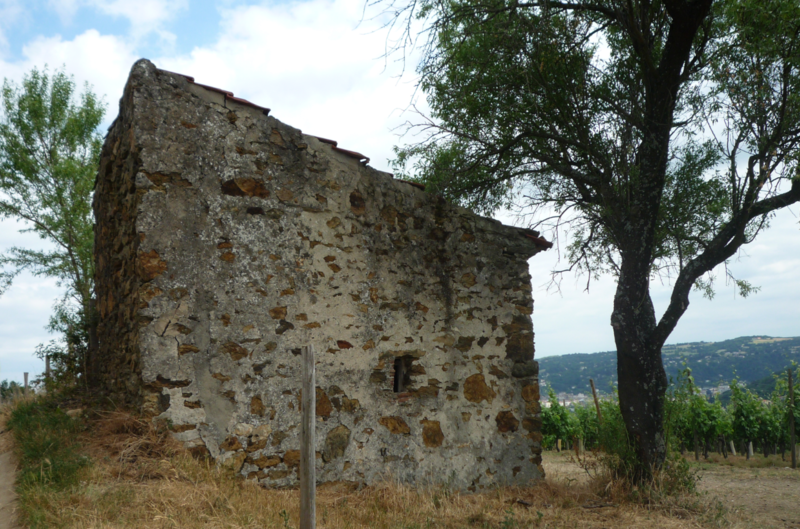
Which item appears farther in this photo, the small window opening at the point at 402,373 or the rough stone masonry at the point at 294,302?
the small window opening at the point at 402,373

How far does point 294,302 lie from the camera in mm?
5617

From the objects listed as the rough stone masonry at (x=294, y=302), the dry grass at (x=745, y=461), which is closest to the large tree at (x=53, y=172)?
the rough stone masonry at (x=294, y=302)

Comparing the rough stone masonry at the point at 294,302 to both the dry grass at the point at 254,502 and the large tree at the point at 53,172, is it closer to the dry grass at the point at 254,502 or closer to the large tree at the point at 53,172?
the dry grass at the point at 254,502

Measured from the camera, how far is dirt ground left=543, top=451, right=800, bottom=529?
6.59 metres

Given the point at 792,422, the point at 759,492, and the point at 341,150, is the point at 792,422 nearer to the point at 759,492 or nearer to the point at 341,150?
the point at 759,492

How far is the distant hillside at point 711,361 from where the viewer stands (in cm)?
5000

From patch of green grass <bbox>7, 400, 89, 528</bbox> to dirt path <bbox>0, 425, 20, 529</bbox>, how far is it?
0.31ft

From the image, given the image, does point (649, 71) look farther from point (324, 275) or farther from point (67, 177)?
point (67, 177)

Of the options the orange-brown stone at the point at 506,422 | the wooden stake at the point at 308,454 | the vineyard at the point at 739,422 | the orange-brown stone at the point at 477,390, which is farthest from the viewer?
the vineyard at the point at 739,422

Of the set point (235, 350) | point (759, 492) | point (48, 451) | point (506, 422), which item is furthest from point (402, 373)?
point (759, 492)

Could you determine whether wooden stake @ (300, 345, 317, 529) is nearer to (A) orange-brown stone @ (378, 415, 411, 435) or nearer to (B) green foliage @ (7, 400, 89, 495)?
(B) green foliage @ (7, 400, 89, 495)

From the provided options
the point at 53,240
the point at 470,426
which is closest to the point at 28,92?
the point at 53,240

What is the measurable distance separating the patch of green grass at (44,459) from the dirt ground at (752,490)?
17.6 feet

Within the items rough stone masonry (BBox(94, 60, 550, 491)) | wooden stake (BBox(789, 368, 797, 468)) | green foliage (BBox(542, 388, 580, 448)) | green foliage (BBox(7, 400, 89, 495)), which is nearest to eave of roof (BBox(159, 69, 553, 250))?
rough stone masonry (BBox(94, 60, 550, 491))
